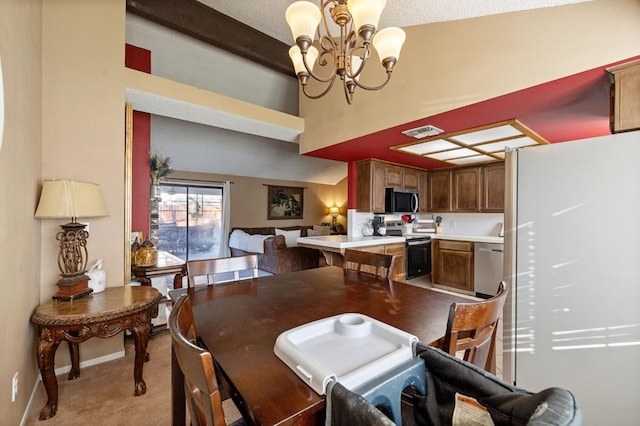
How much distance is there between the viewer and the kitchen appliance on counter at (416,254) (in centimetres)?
431

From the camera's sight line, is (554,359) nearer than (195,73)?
Yes

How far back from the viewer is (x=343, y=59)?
5.27 feet

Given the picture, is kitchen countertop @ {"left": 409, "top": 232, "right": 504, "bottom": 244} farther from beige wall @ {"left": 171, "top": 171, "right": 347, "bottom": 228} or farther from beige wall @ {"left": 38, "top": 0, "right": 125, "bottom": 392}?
beige wall @ {"left": 38, "top": 0, "right": 125, "bottom": 392}

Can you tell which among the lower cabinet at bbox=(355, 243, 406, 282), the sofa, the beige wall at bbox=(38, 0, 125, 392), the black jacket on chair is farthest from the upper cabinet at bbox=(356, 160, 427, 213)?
the black jacket on chair

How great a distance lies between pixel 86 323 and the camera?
1.69 metres

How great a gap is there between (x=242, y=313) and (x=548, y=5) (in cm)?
248

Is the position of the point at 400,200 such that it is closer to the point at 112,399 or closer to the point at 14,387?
the point at 112,399

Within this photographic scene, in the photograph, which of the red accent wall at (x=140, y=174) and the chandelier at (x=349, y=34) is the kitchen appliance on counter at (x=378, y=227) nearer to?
the chandelier at (x=349, y=34)

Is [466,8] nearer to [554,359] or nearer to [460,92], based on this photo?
[460,92]

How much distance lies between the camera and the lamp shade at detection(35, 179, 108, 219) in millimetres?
1762

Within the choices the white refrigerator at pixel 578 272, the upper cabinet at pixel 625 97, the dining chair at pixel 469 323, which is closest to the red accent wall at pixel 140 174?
the dining chair at pixel 469 323

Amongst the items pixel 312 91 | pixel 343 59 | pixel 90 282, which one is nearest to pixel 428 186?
pixel 312 91

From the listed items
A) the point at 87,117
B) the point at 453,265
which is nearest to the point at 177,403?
the point at 87,117

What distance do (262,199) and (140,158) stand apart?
4.16 metres
